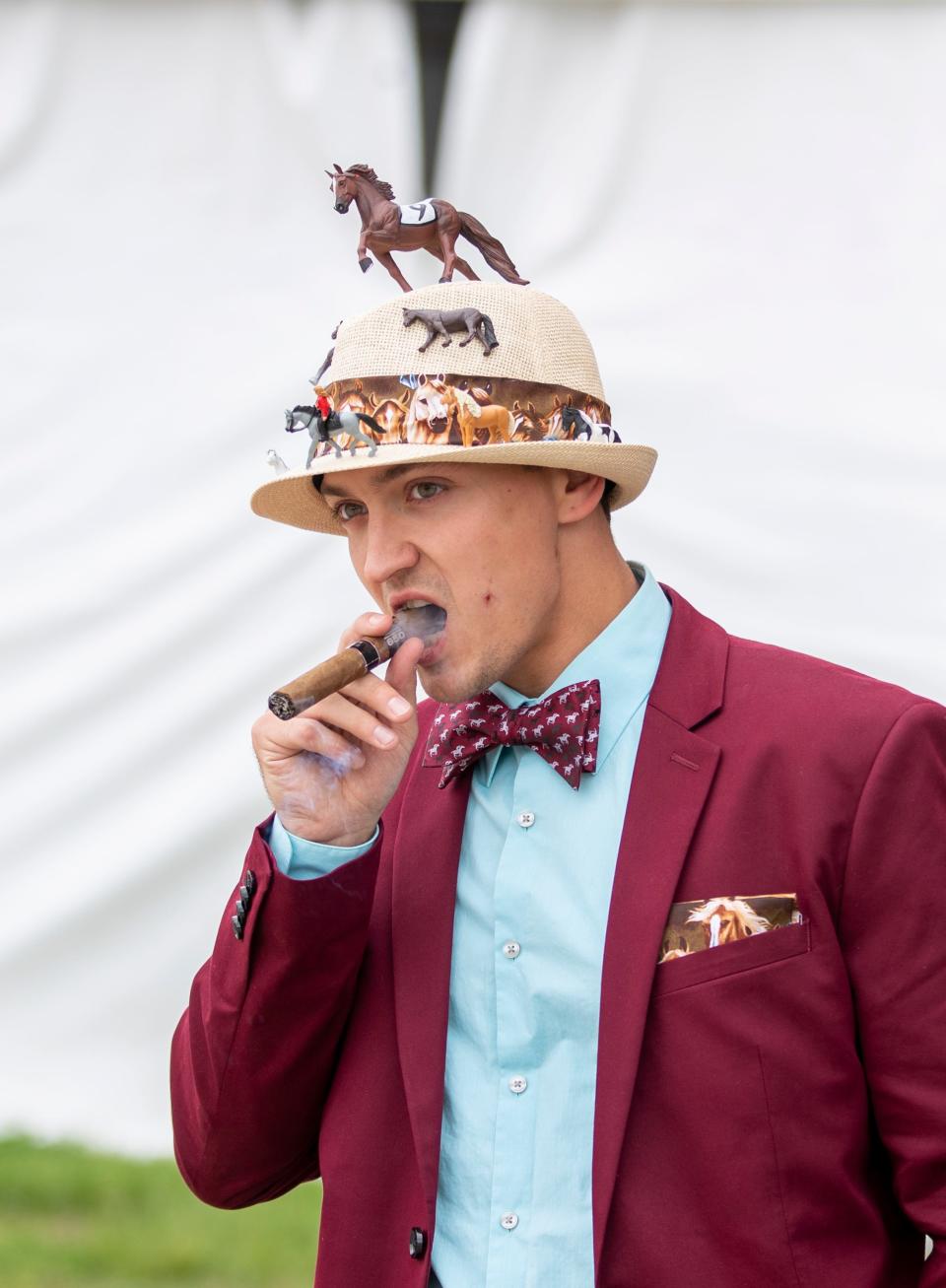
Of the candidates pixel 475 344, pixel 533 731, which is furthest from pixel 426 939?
pixel 475 344

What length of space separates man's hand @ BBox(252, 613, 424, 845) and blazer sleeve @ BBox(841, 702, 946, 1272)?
Result: 588 millimetres

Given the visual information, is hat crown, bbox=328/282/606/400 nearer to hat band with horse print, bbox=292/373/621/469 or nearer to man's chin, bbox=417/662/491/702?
hat band with horse print, bbox=292/373/621/469

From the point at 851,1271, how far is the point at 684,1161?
0.21 metres

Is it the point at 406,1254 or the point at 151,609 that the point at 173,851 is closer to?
the point at 151,609

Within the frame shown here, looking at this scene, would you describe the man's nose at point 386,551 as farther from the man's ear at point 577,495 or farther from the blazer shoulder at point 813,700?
the blazer shoulder at point 813,700

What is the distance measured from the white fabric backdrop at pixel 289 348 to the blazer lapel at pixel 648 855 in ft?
4.72

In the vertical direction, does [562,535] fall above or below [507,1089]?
above

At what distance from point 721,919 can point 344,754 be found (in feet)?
1.71

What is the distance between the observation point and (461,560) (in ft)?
6.26

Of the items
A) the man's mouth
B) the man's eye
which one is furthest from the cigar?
the man's eye

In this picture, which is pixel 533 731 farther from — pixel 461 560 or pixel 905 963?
pixel 905 963

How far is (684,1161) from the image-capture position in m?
1.66

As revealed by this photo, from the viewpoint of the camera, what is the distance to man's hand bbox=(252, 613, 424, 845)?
1859 millimetres

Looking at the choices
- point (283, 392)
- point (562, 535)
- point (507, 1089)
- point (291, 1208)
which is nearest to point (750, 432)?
point (283, 392)
